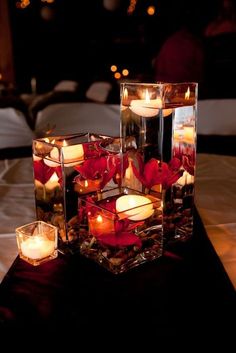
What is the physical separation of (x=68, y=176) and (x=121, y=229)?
151 millimetres

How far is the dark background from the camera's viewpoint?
515 centimetres

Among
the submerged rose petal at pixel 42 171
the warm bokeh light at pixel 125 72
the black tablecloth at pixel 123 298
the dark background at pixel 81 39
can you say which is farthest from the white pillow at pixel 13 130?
the warm bokeh light at pixel 125 72

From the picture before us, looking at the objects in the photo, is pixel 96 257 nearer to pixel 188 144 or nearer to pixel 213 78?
pixel 188 144

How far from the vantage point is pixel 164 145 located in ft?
2.44

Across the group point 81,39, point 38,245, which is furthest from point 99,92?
point 38,245

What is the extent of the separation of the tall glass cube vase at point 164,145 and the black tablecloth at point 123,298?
9 centimetres

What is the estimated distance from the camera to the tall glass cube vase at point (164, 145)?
2.39 feet

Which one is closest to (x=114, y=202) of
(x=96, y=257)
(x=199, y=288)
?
(x=96, y=257)

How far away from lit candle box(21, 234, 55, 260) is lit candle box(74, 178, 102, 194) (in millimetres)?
108

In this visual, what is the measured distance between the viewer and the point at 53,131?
1973mm

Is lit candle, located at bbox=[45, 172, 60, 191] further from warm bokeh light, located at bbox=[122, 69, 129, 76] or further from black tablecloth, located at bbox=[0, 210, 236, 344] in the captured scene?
warm bokeh light, located at bbox=[122, 69, 129, 76]

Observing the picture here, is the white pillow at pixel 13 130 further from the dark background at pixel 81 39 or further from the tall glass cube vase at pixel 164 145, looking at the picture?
the dark background at pixel 81 39

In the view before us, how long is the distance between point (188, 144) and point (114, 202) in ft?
0.59

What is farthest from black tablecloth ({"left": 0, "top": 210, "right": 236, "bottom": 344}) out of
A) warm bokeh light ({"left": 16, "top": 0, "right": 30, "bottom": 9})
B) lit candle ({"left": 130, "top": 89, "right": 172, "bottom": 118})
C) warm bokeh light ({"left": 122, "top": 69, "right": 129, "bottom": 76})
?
warm bokeh light ({"left": 122, "top": 69, "right": 129, "bottom": 76})
